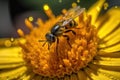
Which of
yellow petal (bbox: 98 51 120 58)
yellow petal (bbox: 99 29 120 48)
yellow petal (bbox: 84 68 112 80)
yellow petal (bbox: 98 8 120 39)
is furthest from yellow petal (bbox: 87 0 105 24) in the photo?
yellow petal (bbox: 84 68 112 80)

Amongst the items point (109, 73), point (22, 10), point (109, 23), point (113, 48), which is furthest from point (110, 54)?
point (22, 10)

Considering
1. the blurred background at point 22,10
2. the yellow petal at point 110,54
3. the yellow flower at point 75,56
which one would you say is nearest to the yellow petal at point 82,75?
the yellow flower at point 75,56

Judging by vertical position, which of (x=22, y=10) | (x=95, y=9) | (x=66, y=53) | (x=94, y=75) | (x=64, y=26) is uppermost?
(x=22, y=10)

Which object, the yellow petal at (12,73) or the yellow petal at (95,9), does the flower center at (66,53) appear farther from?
the yellow petal at (95,9)

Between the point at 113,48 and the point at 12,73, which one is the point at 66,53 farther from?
the point at 12,73

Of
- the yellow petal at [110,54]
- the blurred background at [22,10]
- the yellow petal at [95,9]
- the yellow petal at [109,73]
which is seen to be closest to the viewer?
the yellow petal at [109,73]

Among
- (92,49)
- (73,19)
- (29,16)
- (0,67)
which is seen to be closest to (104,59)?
(92,49)
